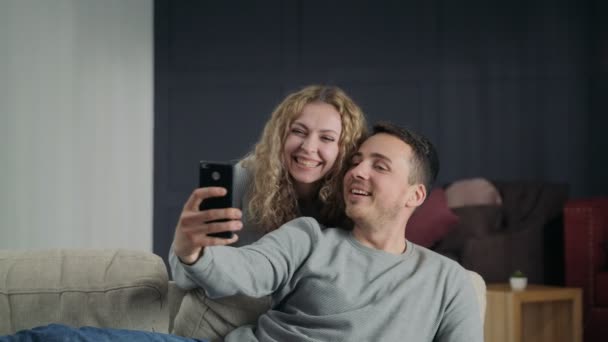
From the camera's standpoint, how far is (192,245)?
153 centimetres

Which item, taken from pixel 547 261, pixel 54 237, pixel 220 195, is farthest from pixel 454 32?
pixel 220 195

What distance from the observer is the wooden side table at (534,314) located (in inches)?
148

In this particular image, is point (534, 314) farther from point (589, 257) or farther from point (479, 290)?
point (479, 290)

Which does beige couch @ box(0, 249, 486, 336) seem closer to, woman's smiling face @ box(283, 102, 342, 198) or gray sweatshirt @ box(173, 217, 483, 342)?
gray sweatshirt @ box(173, 217, 483, 342)

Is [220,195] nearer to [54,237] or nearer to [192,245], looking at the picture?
[192,245]

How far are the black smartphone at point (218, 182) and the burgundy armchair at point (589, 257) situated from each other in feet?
10.9

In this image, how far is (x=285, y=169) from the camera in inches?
96.4

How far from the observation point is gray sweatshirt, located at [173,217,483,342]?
6.07 feet

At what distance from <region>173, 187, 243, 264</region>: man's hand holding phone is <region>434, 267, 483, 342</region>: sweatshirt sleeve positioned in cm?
64

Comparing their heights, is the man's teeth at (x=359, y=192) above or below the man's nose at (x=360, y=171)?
below

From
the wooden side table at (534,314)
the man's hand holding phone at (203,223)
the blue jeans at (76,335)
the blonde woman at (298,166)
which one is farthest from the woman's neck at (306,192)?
the wooden side table at (534,314)

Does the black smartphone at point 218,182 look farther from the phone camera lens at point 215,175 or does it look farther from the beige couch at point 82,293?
the beige couch at point 82,293

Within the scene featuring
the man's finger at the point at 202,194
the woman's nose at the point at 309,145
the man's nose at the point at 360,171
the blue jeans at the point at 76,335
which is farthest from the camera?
the woman's nose at the point at 309,145

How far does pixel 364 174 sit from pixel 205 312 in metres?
0.50
